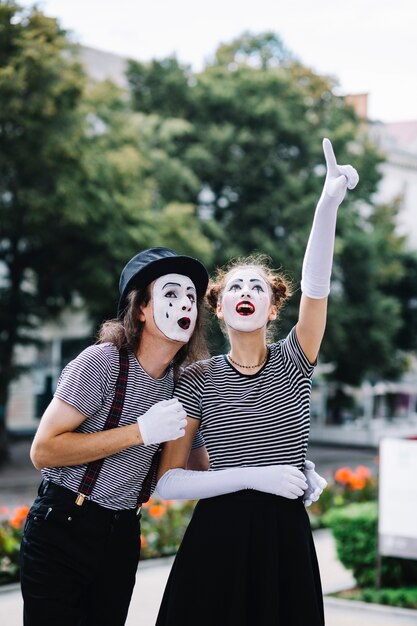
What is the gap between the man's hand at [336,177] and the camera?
3145mm

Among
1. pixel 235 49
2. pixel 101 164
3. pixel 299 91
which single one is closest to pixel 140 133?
pixel 101 164

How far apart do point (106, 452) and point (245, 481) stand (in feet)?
1.47

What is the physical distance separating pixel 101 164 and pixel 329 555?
362 inches

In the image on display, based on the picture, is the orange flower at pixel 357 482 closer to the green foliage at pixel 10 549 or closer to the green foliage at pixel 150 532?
the green foliage at pixel 150 532

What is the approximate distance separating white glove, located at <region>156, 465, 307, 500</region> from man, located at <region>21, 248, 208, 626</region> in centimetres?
16

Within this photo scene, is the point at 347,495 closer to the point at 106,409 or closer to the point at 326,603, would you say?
the point at 326,603

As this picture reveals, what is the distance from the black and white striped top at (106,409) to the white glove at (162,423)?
14cm

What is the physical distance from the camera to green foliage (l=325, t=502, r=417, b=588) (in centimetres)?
712

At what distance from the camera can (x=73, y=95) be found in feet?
51.2

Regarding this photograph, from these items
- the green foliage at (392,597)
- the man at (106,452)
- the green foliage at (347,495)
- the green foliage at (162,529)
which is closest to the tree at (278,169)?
the green foliage at (347,495)

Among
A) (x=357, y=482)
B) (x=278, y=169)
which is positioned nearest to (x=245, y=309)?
(x=357, y=482)

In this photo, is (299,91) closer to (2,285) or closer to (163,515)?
(2,285)

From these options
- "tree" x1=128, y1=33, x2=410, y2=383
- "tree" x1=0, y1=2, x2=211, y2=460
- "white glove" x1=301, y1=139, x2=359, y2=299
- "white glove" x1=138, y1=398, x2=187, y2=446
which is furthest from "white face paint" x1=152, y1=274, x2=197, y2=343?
"tree" x1=128, y1=33, x2=410, y2=383

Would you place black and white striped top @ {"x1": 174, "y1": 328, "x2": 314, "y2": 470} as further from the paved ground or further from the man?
the paved ground
